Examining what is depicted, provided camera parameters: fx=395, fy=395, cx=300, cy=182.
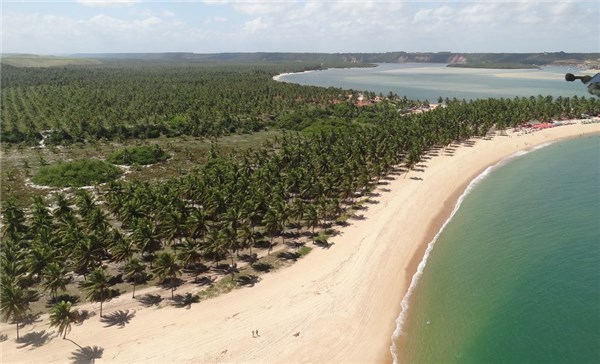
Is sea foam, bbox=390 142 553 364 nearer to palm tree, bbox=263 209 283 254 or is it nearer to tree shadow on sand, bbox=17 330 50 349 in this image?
palm tree, bbox=263 209 283 254

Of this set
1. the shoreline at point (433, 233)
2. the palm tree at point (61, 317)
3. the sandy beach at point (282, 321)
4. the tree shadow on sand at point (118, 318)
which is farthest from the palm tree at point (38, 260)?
the shoreline at point (433, 233)

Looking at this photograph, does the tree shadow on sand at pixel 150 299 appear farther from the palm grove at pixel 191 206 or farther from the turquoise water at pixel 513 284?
the turquoise water at pixel 513 284

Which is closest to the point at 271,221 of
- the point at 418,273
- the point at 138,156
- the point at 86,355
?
the point at 418,273

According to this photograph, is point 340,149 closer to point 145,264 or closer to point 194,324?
point 145,264

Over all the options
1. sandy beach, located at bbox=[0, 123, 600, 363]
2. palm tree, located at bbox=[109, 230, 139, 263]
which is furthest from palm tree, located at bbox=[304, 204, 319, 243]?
palm tree, located at bbox=[109, 230, 139, 263]

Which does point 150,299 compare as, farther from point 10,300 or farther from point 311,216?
point 311,216

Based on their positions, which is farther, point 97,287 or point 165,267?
point 165,267
